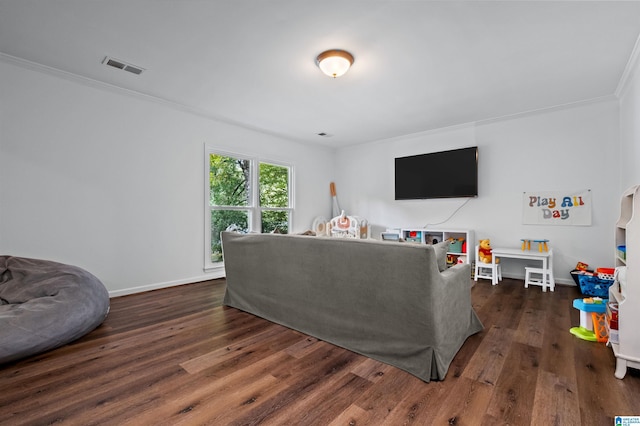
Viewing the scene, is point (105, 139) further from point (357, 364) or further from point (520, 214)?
point (520, 214)

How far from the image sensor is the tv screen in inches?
179

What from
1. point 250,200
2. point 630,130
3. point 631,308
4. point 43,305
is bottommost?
point 43,305

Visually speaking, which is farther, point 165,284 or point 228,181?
point 228,181

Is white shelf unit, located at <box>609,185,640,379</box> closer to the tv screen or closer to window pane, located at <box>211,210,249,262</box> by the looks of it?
the tv screen

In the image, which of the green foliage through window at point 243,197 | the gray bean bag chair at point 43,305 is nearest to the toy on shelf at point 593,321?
the green foliage through window at point 243,197

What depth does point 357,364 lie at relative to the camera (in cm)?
185

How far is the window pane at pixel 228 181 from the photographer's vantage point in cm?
439

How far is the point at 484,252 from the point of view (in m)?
4.16

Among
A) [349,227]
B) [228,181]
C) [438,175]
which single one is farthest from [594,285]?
[228,181]

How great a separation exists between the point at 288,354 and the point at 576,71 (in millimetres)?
3751

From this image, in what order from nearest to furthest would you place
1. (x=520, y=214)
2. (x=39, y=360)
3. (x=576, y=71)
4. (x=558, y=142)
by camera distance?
(x=39, y=360) < (x=576, y=71) < (x=558, y=142) < (x=520, y=214)

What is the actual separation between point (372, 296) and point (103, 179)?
320 centimetres

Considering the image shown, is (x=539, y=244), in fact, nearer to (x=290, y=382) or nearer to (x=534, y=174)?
(x=534, y=174)

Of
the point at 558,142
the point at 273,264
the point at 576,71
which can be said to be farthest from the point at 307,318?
the point at 558,142
